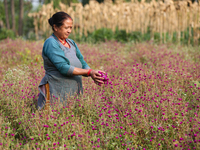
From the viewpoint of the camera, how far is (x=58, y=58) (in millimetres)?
2723

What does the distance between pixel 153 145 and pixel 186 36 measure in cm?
971

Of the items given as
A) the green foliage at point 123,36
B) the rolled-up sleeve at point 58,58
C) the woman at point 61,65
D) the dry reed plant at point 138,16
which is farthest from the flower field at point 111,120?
the dry reed plant at point 138,16

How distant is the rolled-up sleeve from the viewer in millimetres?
2707

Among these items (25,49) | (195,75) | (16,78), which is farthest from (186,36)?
(16,78)

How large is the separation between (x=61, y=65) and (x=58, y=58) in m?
0.11

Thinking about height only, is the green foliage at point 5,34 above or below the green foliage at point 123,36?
above

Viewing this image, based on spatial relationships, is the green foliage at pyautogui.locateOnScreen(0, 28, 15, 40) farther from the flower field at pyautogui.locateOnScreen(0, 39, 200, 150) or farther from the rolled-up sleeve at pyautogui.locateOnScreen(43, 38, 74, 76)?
the rolled-up sleeve at pyautogui.locateOnScreen(43, 38, 74, 76)

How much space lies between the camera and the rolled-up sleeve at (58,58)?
2.71 metres

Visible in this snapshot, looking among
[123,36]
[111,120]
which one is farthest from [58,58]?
[123,36]

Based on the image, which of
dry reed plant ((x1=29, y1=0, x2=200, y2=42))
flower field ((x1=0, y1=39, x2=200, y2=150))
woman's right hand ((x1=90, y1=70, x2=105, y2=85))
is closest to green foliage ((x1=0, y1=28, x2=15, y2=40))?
dry reed plant ((x1=29, y1=0, x2=200, y2=42))

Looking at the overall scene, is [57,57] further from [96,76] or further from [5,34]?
[5,34]

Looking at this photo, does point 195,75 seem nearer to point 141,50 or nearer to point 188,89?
point 188,89

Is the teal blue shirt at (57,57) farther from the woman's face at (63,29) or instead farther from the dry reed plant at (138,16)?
the dry reed plant at (138,16)

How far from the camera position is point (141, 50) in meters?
6.94
